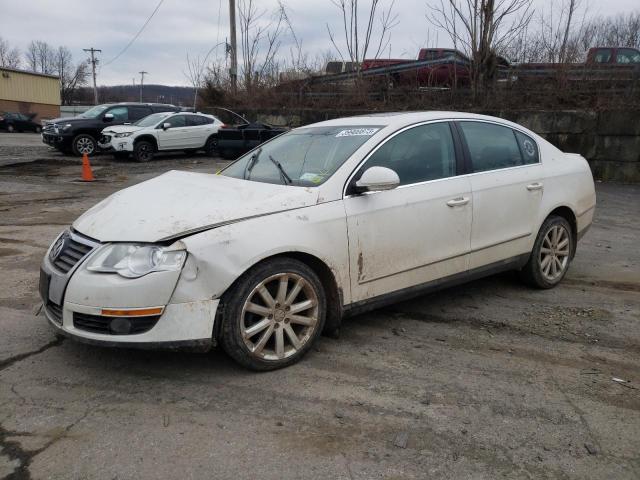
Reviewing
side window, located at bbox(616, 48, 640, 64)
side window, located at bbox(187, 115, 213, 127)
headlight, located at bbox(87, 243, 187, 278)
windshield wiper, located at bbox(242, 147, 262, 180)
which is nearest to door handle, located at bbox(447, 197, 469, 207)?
windshield wiper, located at bbox(242, 147, 262, 180)

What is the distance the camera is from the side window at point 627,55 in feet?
46.8

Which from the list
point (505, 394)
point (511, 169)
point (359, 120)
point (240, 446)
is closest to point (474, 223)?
point (511, 169)

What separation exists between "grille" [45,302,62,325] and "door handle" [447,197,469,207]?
2.72 m

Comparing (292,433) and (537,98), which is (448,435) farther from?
(537,98)

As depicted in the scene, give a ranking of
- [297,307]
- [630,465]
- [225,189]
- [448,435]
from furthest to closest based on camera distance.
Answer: [225,189]
[297,307]
[448,435]
[630,465]

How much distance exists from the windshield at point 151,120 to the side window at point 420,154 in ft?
46.4

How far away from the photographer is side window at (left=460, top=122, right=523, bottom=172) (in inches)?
176

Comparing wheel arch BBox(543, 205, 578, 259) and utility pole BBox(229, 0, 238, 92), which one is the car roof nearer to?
wheel arch BBox(543, 205, 578, 259)

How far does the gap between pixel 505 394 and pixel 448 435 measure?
603 millimetres

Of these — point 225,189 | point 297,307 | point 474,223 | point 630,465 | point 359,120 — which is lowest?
point 630,465

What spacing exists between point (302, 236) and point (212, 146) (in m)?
15.3

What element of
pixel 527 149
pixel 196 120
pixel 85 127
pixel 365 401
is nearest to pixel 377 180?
pixel 365 401

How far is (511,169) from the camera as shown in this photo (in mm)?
4656

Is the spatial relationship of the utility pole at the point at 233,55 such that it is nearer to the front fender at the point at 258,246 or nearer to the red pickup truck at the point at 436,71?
the red pickup truck at the point at 436,71
